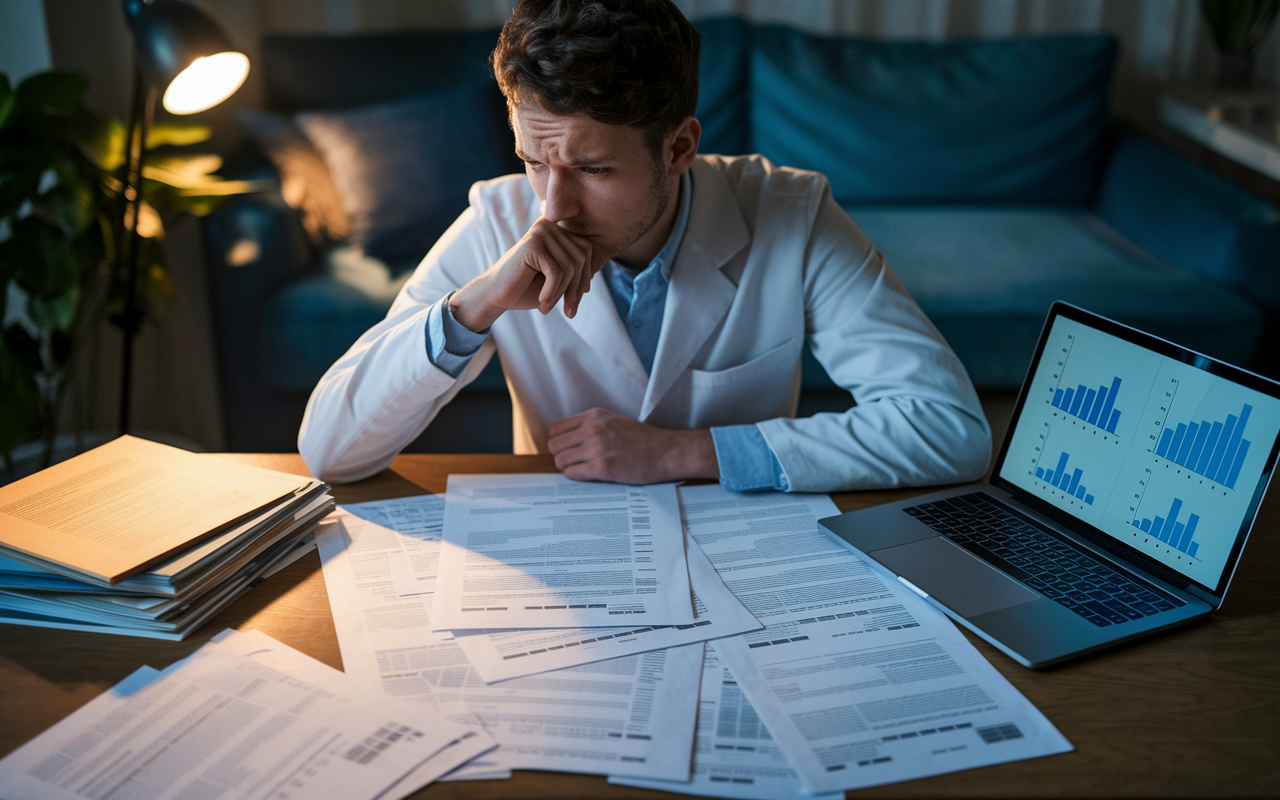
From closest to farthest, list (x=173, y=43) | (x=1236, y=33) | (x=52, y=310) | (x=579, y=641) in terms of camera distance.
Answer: (x=579, y=641), (x=173, y=43), (x=52, y=310), (x=1236, y=33)

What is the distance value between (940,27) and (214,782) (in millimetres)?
2997

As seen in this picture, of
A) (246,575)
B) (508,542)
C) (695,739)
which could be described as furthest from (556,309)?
(695,739)

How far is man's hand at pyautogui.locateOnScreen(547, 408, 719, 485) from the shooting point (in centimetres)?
102

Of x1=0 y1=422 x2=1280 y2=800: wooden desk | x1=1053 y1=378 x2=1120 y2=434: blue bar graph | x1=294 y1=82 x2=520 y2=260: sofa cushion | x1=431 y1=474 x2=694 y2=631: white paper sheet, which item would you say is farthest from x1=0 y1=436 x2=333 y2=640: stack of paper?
x1=294 y1=82 x2=520 y2=260: sofa cushion

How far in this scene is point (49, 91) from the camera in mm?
1841

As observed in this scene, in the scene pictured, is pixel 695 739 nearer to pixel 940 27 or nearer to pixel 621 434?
pixel 621 434

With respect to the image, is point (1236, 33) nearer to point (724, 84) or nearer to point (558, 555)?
point (724, 84)

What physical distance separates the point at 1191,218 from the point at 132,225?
7.97 ft

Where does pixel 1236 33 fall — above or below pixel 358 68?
above

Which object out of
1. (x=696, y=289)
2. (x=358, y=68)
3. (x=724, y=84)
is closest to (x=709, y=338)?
(x=696, y=289)

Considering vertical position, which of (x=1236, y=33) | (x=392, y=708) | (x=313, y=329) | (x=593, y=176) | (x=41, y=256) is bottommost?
(x=313, y=329)

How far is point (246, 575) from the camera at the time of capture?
833 mm

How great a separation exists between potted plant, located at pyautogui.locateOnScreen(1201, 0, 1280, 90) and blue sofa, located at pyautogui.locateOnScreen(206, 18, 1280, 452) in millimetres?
366

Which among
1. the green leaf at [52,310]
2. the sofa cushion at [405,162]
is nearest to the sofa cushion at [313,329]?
the sofa cushion at [405,162]
